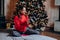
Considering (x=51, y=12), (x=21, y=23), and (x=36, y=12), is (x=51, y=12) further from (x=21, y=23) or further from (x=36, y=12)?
(x=21, y=23)

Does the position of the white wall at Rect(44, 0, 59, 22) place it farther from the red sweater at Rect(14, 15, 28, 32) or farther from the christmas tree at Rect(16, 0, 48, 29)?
the red sweater at Rect(14, 15, 28, 32)

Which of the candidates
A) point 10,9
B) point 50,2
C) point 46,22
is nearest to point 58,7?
point 50,2

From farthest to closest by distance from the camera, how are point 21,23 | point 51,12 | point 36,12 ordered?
point 51,12, point 36,12, point 21,23

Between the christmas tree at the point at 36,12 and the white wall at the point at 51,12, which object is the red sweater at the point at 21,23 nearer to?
the christmas tree at the point at 36,12

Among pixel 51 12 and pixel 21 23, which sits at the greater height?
pixel 51 12

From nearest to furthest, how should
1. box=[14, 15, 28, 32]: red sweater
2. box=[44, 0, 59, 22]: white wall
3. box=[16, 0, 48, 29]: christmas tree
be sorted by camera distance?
1. box=[14, 15, 28, 32]: red sweater
2. box=[16, 0, 48, 29]: christmas tree
3. box=[44, 0, 59, 22]: white wall

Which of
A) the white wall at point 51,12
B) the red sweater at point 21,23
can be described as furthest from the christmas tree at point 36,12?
the red sweater at point 21,23

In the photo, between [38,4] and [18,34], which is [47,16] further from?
[18,34]

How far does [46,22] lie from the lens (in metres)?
5.26

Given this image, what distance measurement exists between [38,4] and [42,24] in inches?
25.3

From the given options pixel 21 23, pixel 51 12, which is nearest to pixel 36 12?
pixel 51 12

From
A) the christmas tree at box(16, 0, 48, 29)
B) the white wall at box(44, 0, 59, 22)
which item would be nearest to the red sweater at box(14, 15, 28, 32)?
the christmas tree at box(16, 0, 48, 29)

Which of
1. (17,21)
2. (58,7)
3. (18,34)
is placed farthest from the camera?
(58,7)

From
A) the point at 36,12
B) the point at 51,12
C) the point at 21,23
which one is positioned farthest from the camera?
the point at 51,12
